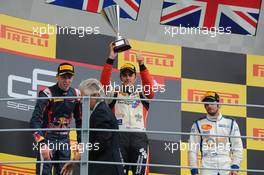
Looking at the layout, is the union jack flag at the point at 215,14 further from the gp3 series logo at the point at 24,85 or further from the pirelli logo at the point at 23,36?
the gp3 series logo at the point at 24,85

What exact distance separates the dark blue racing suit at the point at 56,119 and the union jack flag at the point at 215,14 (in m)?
2.10

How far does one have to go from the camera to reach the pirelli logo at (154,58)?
1177 centimetres

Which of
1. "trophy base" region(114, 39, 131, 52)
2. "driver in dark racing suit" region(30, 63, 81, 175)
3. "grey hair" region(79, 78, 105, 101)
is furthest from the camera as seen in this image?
"trophy base" region(114, 39, 131, 52)

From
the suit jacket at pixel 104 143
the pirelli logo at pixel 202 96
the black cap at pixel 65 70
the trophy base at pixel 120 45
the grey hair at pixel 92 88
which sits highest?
the trophy base at pixel 120 45

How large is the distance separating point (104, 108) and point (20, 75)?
222 centimetres

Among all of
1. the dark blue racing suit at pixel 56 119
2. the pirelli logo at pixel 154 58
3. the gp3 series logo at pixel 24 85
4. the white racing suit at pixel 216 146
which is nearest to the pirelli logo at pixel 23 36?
the gp3 series logo at pixel 24 85

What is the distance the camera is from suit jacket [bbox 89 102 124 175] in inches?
358

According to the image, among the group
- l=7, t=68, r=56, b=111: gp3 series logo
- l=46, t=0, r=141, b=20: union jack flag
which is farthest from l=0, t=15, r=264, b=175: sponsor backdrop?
l=46, t=0, r=141, b=20: union jack flag

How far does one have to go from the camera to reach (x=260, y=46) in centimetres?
1216

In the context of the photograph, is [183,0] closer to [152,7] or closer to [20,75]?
[152,7]

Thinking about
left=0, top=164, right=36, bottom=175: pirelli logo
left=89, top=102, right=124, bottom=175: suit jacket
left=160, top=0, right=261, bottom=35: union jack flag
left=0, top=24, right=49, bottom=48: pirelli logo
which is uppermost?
left=160, top=0, right=261, bottom=35: union jack flag

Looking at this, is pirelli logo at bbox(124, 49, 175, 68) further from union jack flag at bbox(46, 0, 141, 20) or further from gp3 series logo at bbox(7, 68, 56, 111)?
gp3 series logo at bbox(7, 68, 56, 111)

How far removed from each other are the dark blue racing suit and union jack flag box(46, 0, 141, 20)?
1.61m

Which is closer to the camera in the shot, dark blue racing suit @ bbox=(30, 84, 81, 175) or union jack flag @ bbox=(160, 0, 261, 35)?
dark blue racing suit @ bbox=(30, 84, 81, 175)
